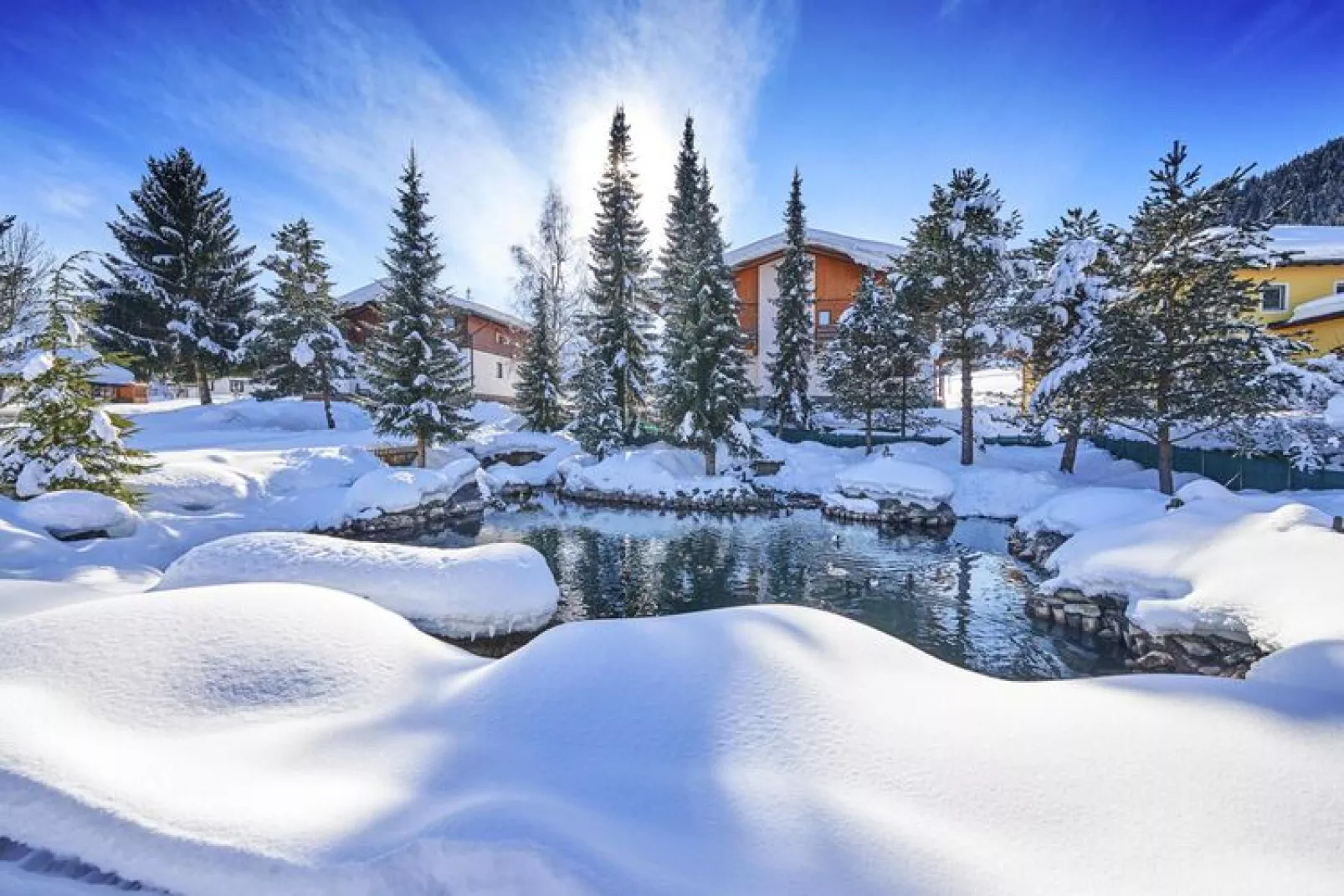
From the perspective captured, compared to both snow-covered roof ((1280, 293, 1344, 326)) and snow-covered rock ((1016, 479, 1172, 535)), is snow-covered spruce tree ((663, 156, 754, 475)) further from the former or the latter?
snow-covered roof ((1280, 293, 1344, 326))

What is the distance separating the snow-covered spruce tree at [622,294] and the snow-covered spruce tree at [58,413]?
17.7 metres

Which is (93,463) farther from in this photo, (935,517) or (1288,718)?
(935,517)

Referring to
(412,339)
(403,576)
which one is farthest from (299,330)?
(403,576)

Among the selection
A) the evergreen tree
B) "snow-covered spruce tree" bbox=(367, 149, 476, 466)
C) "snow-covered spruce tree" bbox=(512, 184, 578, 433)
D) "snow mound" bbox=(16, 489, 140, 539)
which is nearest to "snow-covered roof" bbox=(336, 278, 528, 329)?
"snow-covered spruce tree" bbox=(512, 184, 578, 433)

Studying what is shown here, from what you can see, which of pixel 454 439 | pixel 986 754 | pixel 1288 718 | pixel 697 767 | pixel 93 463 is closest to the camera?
pixel 697 767

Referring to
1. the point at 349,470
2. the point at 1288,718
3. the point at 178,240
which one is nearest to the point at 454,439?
the point at 349,470

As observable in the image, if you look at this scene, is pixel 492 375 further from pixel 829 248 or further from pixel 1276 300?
pixel 1276 300

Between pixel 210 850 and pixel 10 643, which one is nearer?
pixel 210 850

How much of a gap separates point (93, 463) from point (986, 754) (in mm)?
15401

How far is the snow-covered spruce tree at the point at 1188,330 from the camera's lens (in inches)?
540

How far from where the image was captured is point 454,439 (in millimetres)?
22484

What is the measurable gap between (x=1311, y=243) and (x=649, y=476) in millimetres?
31780

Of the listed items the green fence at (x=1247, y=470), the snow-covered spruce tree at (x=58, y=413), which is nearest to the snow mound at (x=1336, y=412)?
the green fence at (x=1247, y=470)

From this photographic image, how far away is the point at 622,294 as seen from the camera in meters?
28.2
